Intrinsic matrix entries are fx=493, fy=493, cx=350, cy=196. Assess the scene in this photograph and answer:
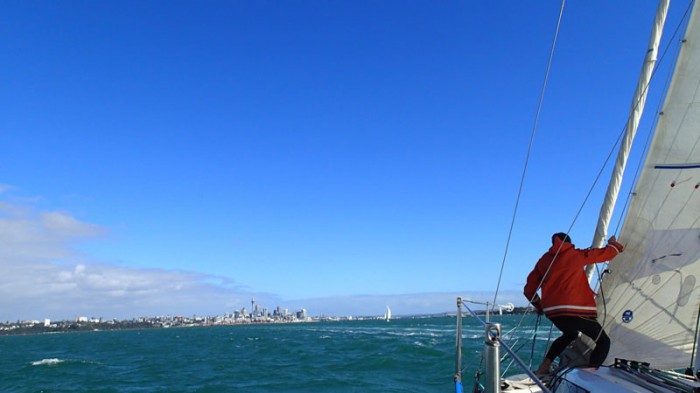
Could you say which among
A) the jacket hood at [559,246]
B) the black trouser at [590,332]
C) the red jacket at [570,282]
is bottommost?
the black trouser at [590,332]

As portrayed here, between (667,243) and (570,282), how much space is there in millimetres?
1162

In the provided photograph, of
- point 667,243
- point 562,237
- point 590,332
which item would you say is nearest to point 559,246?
point 562,237

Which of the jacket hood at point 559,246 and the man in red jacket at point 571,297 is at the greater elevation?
the jacket hood at point 559,246

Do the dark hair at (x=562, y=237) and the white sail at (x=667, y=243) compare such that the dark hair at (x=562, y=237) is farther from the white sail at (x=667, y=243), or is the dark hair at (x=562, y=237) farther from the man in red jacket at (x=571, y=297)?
the white sail at (x=667, y=243)

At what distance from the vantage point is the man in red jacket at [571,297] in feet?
17.5

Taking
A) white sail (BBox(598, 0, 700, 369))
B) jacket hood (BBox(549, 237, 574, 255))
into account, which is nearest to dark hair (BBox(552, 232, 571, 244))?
jacket hood (BBox(549, 237, 574, 255))

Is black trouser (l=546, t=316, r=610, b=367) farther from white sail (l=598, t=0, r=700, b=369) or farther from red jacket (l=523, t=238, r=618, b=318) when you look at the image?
white sail (l=598, t=0, r=700, b=369)

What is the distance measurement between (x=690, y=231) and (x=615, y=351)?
1.56 metres

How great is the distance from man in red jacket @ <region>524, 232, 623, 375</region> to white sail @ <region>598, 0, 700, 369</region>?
0.37 metres

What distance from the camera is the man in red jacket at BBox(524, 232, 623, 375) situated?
5.32 m

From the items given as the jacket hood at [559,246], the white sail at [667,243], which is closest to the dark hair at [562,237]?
the jacket hood at [559,246]

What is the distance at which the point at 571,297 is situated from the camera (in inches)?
211

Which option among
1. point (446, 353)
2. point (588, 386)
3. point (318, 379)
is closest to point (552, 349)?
point (588, 386)

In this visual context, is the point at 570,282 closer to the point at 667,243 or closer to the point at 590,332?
the point at 590,332
